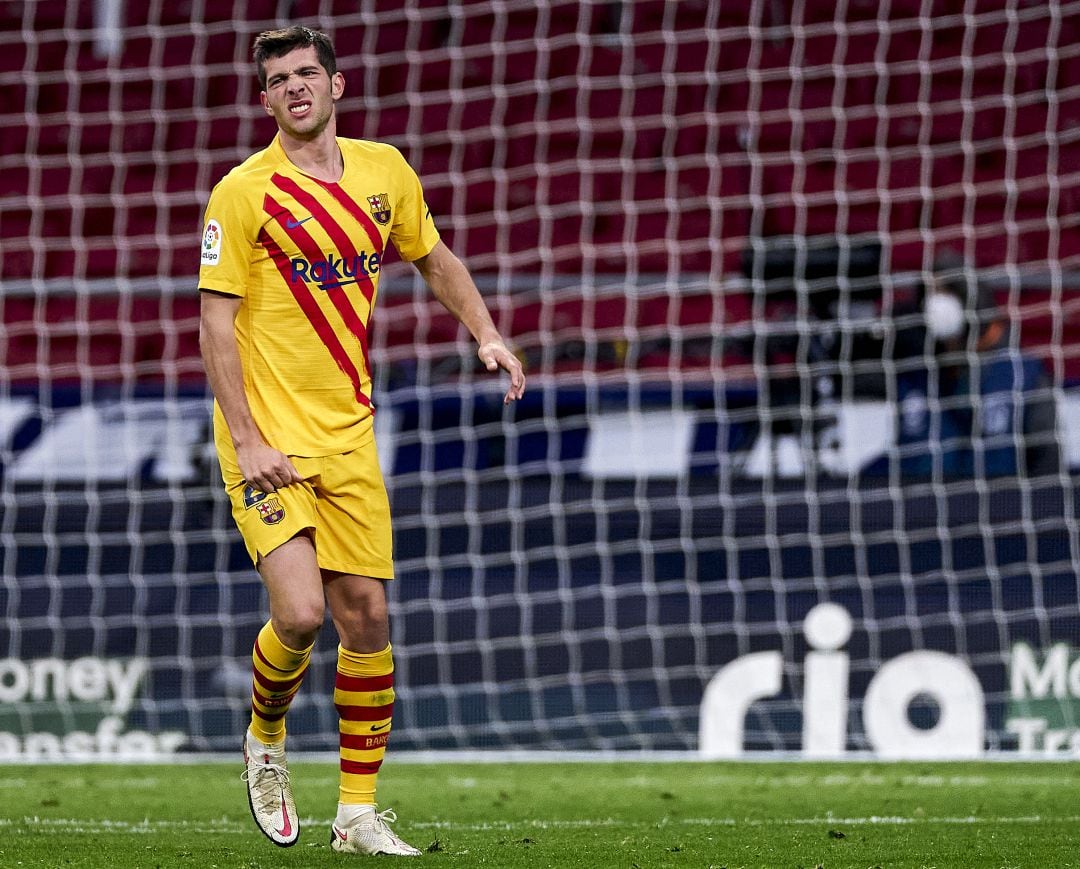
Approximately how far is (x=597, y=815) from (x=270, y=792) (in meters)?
1.26

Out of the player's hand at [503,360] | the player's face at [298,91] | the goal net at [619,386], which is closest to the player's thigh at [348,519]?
the player's hand at [503,360]

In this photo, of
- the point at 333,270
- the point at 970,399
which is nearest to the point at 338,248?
the point at 333,270

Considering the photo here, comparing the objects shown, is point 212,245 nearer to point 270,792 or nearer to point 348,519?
point 348,519

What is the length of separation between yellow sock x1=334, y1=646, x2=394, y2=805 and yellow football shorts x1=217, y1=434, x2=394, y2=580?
193mm

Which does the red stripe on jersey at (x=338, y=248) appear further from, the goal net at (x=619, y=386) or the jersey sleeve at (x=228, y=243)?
the goal net at (x=619, y=386)

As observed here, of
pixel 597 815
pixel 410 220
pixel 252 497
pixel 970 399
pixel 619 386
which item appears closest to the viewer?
pixel 252 497

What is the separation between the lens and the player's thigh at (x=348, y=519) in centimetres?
351

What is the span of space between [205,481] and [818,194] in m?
3.79

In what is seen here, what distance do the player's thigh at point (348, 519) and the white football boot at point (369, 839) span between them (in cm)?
51

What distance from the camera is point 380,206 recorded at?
3578mm

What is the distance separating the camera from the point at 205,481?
686 cm

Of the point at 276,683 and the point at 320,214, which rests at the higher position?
the point at 320,214

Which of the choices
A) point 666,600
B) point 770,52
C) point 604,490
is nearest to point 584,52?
point 770,52

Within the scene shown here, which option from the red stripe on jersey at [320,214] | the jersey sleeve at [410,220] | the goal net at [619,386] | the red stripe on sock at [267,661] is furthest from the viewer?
the goal net at [619,386]
